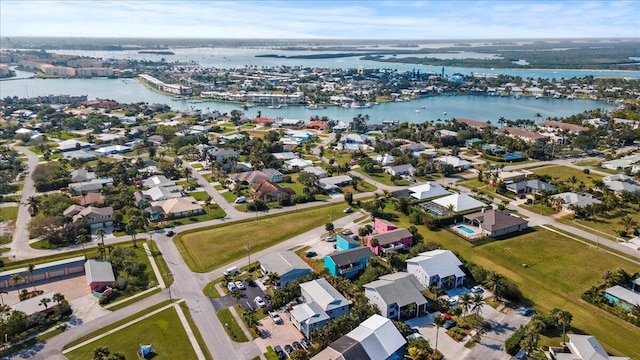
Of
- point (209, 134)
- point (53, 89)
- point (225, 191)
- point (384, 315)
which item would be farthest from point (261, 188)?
point (53, 89)

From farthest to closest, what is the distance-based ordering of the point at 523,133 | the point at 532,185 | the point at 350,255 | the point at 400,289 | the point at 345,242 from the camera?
the point at 523,133 < the point at 532,185 < the point at 345,242 < the point at 350,255 < the point at 400,289

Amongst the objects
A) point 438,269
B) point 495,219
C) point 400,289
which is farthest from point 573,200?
point 400,289

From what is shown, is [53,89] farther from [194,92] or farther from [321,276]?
[321,276]

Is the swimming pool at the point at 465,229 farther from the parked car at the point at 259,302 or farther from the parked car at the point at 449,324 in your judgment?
the parked car at the point at 259,302

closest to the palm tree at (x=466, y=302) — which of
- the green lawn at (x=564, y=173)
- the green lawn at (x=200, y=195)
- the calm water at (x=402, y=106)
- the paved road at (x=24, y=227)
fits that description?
the green lawn at (x=200, y=195)

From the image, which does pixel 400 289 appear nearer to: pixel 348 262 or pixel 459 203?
pixel 348 262

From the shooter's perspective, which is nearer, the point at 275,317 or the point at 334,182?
the point at 275,317
